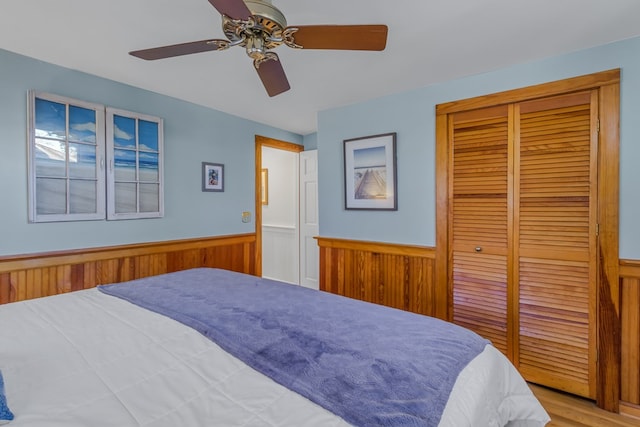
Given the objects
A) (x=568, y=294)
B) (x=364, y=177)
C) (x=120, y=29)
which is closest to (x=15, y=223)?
(x=120, y=29)

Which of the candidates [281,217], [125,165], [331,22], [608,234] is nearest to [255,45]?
[331,22]

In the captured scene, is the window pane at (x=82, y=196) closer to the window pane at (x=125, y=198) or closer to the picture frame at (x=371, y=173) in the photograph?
the window pane at (x=125, y=198)

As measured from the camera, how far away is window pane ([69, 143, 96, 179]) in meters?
2.29

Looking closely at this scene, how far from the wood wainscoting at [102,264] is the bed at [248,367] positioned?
79 centimetres

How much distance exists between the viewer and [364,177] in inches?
118

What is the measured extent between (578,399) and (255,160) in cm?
350

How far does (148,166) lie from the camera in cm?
273

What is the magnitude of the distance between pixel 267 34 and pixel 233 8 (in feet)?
0.68

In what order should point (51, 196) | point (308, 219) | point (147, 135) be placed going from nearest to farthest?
1. point (51, 196)
2. point (147, 135)
3. point (308, 219)

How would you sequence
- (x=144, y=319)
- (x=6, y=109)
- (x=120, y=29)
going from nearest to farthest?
(x=144, y=319) < (x=120, y=29) < (x=6, y=109)

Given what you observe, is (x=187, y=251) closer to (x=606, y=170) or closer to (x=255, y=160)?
(x=255, y=160)

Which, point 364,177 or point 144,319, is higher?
point 364,177

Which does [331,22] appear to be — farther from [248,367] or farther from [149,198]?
[149,198]

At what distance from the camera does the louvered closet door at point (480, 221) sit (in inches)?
90.1
